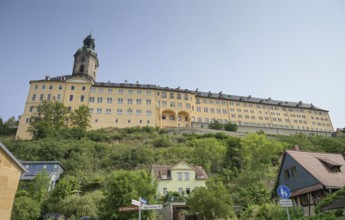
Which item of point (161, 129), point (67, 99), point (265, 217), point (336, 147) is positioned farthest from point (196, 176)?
point (67, 99)

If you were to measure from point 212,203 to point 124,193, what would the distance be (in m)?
8.25

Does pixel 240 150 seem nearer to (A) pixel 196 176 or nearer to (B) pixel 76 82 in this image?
(A) pixel 196 176

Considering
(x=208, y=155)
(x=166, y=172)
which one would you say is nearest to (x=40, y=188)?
(x=166, y=172)

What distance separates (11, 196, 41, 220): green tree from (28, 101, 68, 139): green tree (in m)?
34.7

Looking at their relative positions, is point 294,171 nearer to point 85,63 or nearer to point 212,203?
point 212,203

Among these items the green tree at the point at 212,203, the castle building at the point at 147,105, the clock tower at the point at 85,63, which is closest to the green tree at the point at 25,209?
the green tree at the point at 212,203

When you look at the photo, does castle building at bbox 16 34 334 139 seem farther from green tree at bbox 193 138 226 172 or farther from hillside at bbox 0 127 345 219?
green tree at bbox 193 138 226 172

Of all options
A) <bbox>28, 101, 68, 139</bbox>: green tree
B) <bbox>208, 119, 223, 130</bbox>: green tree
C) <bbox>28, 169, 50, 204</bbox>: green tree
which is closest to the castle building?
<bbox>208, 119, 223, 130</bbox>: green tree

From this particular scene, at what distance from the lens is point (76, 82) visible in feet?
258

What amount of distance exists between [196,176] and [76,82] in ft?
183

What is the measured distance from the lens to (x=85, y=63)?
84000 mm

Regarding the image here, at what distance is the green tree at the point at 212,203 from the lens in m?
23.6

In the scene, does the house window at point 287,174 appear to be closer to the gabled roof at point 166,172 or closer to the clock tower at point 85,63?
the gabled roof at point 166,172

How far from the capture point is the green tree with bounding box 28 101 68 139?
62.7 meters
